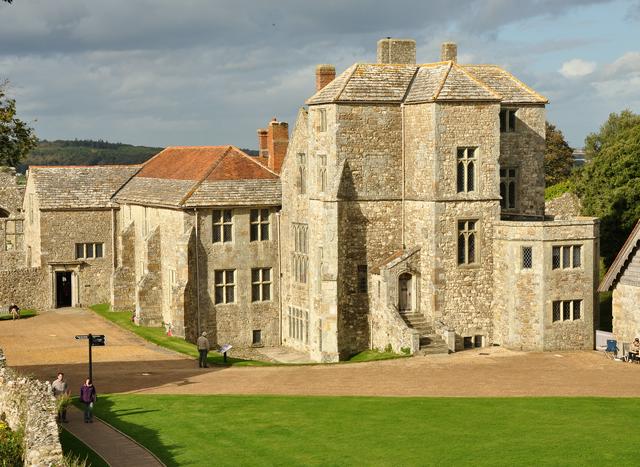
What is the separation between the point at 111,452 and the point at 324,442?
18.5ft

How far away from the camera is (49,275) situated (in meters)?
64.3

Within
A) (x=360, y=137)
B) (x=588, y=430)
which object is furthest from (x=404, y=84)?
(x=588, y=430)

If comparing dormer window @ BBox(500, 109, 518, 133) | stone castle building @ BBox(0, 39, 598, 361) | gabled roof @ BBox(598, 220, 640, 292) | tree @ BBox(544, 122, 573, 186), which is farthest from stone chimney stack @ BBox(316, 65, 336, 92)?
tree @ BBox(544, 122, 573, 186)

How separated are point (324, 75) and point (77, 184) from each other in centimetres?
1982

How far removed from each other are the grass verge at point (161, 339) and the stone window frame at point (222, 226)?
5.41m

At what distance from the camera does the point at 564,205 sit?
69.1 meters

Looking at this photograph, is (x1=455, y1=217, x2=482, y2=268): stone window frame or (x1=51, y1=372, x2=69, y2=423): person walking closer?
(x1=51, y1=372, x2=69, y2=423): person walking

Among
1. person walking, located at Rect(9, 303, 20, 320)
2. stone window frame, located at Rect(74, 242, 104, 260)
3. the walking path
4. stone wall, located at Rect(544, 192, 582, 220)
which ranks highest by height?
stone wall, located at Rect(544, 192, 582, 220)

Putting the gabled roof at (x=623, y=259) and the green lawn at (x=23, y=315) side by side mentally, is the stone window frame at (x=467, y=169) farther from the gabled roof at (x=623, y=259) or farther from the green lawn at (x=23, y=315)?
the green lawn at (x=23, y=315)

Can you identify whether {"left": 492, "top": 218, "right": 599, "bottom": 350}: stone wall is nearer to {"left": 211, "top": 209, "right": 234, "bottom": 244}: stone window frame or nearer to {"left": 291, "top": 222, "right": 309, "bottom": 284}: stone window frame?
{"left": 291, "top": 222, "right": 309, "bottom": 284}: stone window frame

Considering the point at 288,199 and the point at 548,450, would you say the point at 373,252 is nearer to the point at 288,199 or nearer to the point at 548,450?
the point at 288,199

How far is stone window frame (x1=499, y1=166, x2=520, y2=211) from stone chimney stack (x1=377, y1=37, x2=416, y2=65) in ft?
23.0

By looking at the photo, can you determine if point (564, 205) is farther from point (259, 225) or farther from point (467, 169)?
point (467, 169)

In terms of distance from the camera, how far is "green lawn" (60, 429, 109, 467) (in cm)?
2769
